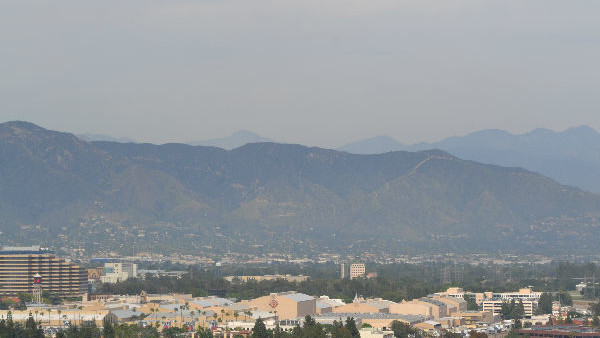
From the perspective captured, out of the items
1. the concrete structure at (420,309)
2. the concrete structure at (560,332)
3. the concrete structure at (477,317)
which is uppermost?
the concrete structure at (420,309)

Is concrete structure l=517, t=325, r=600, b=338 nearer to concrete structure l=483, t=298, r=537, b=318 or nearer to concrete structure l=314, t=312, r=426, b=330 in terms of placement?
concrete structure l=314, t=312, r=426, b=330

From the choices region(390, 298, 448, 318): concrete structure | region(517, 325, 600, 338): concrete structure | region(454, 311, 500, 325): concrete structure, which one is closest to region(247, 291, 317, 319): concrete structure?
region(390, 298, 448, 318): concrete structure

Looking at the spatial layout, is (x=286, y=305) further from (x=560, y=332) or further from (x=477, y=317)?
(x=560, y=332)

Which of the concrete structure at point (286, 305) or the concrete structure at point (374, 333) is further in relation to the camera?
the concrete structure at point (286, 305)

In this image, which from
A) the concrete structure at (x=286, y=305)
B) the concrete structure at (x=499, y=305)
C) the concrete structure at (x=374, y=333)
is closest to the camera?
the concrete structure at (x=374, y=333)

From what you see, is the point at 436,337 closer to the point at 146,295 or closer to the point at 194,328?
the point at 194,328

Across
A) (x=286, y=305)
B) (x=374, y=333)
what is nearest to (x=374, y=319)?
(x=374, y=333)

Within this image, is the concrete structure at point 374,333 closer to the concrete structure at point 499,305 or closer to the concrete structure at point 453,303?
the concrete structure at point 453,303

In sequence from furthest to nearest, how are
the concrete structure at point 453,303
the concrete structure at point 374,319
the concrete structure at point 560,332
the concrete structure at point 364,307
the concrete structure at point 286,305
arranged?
1. the concrete structure at point 453,303
2. the concrete structure at point 364,307
3. the concrete structure at point 286,305
4. the concrete structure at point 374,319
5. the concrete structure at point 560,332

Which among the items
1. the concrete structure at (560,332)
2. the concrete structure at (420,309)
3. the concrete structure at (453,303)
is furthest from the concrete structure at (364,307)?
the concrete structure at (560,332)
